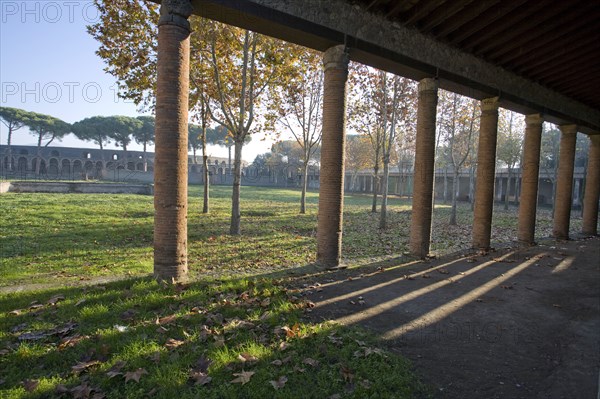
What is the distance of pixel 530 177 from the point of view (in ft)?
38.1

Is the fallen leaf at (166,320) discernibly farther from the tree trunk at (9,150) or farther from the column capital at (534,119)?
the tree trunk at (9,150)

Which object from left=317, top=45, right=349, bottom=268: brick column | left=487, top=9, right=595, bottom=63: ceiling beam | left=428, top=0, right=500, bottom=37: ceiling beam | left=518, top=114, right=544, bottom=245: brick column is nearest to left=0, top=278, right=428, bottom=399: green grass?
left=317, top=45, right=349, bottom=268: brick column

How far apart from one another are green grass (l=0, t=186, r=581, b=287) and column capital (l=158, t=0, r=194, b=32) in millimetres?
4723

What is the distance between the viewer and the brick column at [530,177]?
11570 mm

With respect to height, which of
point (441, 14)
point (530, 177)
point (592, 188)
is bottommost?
point (592, 188)

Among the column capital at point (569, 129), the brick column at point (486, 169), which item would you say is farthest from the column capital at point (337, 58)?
the column capital at point (569, 129)

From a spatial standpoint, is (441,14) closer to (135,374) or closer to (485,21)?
(485,21)

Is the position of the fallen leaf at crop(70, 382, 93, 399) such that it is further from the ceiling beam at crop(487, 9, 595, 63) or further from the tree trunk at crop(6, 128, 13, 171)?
the tree trunk at crop(6, 128, 13, 171)

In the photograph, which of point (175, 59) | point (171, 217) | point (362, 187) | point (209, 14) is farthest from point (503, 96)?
point (362, 187)

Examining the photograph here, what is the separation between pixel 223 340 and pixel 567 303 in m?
5.83

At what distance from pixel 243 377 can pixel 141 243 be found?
8.90 meters

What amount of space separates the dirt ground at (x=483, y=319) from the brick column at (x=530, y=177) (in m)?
3.32

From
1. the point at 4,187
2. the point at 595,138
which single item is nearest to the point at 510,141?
the point at 595,138

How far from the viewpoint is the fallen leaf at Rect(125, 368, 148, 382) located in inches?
124
